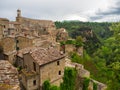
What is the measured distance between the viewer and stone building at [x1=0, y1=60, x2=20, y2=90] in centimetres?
1042

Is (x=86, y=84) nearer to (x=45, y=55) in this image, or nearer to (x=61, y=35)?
(x=45, y=55)

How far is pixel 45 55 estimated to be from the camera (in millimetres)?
44188

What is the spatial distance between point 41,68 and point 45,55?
8.81 feet

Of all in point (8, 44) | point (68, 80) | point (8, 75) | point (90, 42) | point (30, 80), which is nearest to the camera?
point (8, 75)

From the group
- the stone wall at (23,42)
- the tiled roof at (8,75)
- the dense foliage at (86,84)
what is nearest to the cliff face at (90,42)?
the stone wall at (23,42)

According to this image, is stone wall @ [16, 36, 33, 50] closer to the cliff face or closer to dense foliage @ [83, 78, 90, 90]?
dense foliage @ [83, 78, 90, 90]

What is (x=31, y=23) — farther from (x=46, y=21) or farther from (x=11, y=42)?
(x=11, y=42)

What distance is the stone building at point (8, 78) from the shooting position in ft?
34.2

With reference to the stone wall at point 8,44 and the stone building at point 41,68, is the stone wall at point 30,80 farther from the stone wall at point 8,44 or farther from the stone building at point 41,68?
the stone wall at point 8,44

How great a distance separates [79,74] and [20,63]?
35.5 ft

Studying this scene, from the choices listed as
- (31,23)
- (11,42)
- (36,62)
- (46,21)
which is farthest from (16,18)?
(36,62)

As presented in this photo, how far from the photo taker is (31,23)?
88.8 metres

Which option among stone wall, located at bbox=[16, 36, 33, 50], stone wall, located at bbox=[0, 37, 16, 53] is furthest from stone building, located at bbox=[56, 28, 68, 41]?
stone wall, located at bbox=[0, 37, 16, 53]

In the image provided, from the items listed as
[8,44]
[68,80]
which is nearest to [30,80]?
[68,80]
